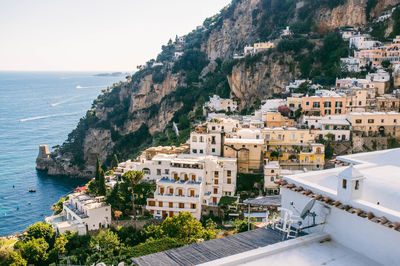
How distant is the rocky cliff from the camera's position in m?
63.3

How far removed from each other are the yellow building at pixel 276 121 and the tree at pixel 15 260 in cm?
2805

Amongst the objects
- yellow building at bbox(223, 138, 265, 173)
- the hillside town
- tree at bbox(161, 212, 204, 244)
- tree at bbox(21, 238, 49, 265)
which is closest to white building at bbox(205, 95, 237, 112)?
the hillside town

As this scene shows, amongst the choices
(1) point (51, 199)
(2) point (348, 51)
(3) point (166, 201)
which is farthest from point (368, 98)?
(1) point (51, 199)

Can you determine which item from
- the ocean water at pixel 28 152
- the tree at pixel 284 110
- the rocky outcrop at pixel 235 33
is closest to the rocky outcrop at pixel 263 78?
the tree at pixel 284 110

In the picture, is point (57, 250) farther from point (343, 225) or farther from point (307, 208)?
point (343, 225)

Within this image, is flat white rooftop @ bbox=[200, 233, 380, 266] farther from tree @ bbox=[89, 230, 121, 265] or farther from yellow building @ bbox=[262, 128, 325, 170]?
yellow building @ bbox=[262, 128, 325, 170]

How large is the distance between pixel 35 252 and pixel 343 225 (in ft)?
80.6

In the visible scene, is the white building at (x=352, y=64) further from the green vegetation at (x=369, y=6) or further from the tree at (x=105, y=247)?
the tree at (x=105, y=247)

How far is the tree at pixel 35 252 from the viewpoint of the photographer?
26.8 metres

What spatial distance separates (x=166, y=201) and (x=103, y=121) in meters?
67.2

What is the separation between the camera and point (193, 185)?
1213 inches

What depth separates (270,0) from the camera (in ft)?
273

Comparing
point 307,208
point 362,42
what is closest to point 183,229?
point 307,208

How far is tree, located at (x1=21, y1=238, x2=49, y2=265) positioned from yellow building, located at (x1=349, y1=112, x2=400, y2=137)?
31.9 m
